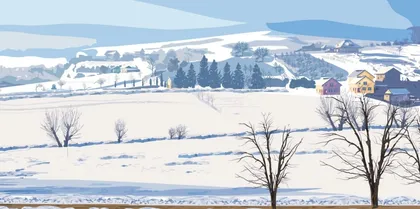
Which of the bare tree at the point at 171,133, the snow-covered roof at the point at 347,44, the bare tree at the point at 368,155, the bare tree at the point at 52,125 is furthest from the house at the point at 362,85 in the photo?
the snow-covered roof at the point at 347,44

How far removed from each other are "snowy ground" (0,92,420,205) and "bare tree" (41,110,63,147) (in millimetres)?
800

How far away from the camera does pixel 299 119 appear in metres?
88.2

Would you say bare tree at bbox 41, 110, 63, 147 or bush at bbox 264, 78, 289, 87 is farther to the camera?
bush at bbox 264, 78, 289, 87

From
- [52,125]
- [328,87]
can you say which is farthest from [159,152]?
[328,87]

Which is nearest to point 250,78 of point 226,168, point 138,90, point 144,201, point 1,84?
point 138,90

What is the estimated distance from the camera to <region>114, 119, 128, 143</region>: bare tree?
80.5 metres

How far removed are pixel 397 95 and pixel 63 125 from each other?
36566mm

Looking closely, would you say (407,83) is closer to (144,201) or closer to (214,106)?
(214,106)

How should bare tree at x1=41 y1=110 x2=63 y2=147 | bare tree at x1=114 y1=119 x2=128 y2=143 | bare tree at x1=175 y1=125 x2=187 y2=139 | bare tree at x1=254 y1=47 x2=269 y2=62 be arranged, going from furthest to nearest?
bare tree at x1=254 y1=47 x2=269 y2=62 → bare tree at x1=175 y1=125 x2=187 y2=139 → bare tree at x1=41 y1=110 x2=63 y2=147 → bare tree at x1=114 y1=119 x2=128 y2=143

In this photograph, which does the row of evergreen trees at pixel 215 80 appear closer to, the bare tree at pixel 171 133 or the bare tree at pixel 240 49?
the bare tree at pixel 171 133

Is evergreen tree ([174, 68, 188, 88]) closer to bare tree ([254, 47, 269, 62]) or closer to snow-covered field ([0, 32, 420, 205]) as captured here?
snow-covered field ([0, 32, 420, 205])

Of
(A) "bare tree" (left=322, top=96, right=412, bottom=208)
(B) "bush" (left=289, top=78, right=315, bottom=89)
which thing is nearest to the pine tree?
(B) "bush" (left=289, top=78, right=315, bottom=89)

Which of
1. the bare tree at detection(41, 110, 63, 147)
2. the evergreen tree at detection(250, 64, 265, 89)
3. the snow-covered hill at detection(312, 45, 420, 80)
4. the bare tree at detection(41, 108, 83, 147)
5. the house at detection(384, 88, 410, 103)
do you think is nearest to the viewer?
the bare tree at detection(41, 108, 83, 147)

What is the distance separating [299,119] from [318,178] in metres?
28.1
